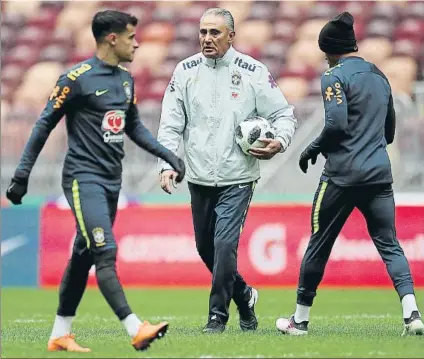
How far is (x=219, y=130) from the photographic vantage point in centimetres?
866

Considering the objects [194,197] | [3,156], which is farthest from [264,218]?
[194,197]

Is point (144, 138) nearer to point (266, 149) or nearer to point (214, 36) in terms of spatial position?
point (266, 149)

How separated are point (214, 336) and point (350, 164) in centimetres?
152

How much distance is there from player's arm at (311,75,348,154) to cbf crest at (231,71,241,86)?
716 mm

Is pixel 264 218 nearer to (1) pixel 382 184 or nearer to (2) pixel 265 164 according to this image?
(2) pixel 265 164

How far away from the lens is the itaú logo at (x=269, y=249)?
14.6 meters

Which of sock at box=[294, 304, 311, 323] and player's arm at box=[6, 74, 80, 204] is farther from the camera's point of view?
sock at box=[294, 304, 311, 323]

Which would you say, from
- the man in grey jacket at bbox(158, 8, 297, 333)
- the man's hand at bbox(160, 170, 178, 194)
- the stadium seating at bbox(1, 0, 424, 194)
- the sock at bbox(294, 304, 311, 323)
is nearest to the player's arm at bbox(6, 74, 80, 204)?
the man's hand at bbox(160, 170, 178, 194)

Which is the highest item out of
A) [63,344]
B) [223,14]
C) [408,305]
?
[223,14]

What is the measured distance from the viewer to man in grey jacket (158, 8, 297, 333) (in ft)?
28.0

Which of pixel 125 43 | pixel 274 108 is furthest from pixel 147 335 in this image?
pixel 274 108

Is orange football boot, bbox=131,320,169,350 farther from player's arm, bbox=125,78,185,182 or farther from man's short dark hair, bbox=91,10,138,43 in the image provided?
man's short dark hair, bbox=91,10,138,43

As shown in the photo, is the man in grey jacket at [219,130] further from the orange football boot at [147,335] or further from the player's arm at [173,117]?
the orange football boot at [147,335]

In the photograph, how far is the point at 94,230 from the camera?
7.06m
